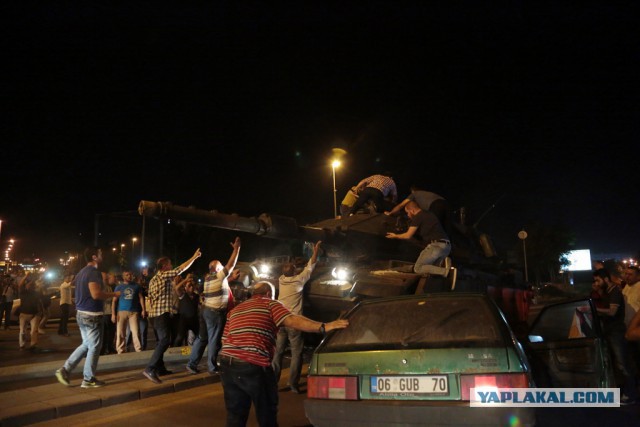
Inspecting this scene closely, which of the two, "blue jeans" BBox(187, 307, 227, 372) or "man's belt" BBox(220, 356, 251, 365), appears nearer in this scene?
"man's belt" BBox(220, 356, 251, 365)

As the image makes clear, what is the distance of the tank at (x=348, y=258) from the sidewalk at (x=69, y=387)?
7.12 feet

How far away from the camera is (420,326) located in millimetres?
4402

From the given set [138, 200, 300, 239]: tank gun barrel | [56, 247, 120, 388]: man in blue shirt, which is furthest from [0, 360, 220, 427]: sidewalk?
[138, 200, 300, 239]: tank gun barrel

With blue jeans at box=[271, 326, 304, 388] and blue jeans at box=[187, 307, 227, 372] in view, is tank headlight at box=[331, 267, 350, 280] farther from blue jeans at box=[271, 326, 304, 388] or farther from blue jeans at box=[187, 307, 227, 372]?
blue jeans at box=[187, 307, 227, 372]

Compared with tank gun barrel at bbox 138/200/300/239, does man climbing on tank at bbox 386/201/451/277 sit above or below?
below

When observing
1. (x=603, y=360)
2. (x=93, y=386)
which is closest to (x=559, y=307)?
(x=603, y=360)

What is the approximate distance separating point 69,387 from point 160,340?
1.38 meters

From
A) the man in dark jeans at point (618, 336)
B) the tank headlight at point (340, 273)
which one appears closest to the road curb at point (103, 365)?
the tank headlight at point (340, 273)

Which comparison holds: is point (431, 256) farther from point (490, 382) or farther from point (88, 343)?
point (88, 343)

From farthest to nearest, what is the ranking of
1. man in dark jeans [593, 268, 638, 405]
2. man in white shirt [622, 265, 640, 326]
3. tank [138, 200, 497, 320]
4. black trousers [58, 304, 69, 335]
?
1. black trousers [58, 304, 69, 335]
2. tank [138, 200, 497, 320]
3. man in white shirt [622, 265, 640, 326]
4. man in dark jeans [593, 268, 638, 405]

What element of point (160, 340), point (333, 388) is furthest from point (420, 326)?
point (160, 340)

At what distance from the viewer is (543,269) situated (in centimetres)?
5781

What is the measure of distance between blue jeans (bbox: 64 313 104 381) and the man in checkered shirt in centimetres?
586

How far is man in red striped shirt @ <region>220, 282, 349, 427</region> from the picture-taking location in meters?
4.05
